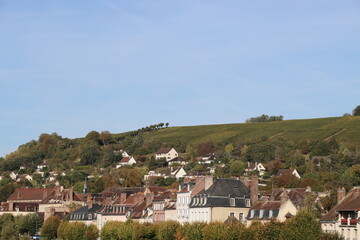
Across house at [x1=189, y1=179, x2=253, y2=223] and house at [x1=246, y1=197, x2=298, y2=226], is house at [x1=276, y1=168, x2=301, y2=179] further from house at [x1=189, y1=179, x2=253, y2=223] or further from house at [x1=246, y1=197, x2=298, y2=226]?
house at [x1=246, y1=197, x2=298, y2=226]

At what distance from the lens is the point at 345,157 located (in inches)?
6147

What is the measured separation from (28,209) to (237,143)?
212ft

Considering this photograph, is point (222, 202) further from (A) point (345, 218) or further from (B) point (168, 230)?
(A) point (345, 218)

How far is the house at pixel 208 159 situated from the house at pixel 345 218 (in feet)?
351

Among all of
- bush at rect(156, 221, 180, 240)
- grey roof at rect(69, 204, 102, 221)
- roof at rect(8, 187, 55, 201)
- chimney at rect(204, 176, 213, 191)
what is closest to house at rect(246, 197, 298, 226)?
chimney at rect(204, 176, 213, 191)

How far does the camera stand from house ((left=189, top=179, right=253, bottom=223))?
91.6m

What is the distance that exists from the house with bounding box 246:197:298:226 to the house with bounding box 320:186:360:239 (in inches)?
261

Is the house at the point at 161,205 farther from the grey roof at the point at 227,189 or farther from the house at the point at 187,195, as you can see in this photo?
the grey roof at the point at 227,189

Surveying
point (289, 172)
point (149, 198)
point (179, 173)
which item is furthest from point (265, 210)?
point (179, 173)

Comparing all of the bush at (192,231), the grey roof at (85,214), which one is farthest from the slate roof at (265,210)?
the grey roof at (85,214)

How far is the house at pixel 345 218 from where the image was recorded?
234 ft

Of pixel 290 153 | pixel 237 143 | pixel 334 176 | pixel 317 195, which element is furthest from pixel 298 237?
pixel 237 143

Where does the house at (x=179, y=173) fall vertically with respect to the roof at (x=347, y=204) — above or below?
above

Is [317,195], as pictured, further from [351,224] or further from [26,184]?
[26,184]
